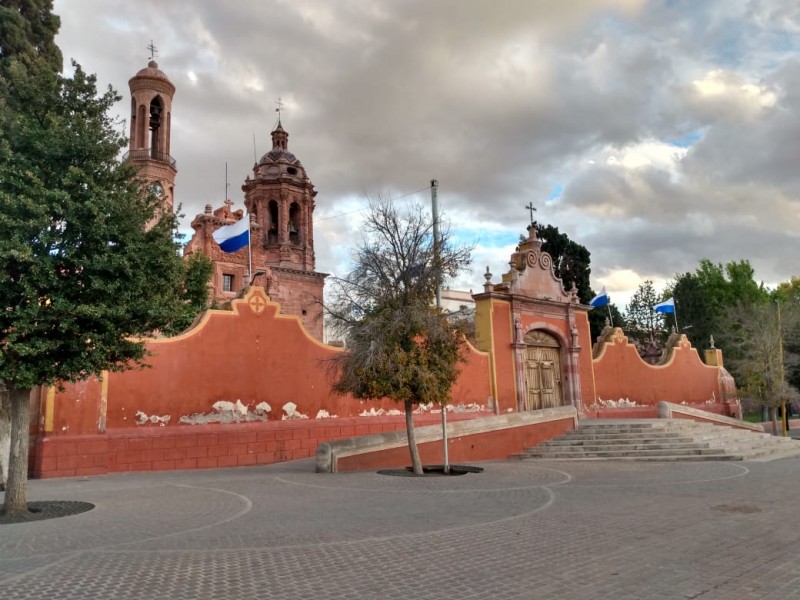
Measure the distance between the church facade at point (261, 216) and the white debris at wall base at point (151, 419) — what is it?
2231 cm

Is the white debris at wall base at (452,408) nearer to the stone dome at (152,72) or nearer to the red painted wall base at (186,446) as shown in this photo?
the red painted wall base at (186,446)

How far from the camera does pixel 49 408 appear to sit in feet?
43.3

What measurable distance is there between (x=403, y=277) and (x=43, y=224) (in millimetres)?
7640

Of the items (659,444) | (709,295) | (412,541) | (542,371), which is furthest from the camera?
(709,295)

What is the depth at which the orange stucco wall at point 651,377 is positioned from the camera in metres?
26.0

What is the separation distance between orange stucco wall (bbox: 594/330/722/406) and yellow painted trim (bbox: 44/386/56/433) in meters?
19.4

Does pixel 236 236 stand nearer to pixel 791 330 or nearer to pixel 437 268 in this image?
pixel 437 268

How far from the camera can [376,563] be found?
632cm

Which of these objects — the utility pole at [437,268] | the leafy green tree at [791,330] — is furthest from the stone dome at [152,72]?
the leafy green tree at [791,330]

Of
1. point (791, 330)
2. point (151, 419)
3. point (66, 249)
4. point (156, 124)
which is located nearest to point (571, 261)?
point (791, 330)

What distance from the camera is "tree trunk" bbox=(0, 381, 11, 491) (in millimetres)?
12328

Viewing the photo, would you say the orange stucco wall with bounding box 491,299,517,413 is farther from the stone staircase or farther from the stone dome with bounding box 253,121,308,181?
the stone dome with bounding box 253,121,308,181

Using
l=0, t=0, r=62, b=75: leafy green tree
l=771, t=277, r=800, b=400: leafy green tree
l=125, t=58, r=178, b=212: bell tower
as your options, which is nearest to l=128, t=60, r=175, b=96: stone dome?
l=125, t=58, r=178, b=212: bell tower

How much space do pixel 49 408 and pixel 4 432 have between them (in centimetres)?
93
